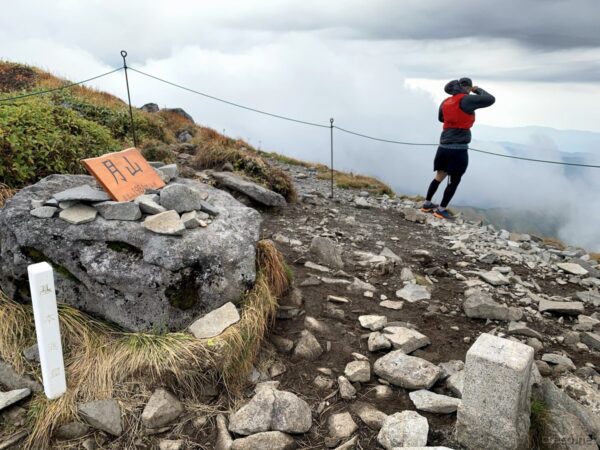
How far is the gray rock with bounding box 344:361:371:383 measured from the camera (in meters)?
4.58

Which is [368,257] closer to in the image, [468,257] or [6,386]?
[468,257]

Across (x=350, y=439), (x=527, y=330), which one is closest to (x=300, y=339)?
(x=350, y=439)

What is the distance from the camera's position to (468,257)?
8.51 meters

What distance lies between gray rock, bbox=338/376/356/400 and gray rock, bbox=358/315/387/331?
103 cm

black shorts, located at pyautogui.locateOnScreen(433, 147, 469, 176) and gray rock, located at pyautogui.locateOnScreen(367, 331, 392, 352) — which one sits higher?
black shorts, located at pyautogui.locateOnScreen(433, 147, 469, 176)

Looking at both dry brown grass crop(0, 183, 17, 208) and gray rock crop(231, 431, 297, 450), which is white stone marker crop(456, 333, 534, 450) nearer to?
gray rock crop(231, 431, 297, 450)

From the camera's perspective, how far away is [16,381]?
430 centimetres

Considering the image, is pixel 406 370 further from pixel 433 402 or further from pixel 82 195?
pixel 82 195

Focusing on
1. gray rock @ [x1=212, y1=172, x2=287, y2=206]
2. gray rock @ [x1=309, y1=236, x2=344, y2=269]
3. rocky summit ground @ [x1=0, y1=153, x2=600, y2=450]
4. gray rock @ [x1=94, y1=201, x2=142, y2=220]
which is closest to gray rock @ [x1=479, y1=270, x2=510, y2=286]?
rocky summit ground @ [x1=0, y1=153, x2=600, y2=450]

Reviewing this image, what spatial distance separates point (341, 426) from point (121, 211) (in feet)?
10.3

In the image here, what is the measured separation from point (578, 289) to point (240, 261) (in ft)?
19.1

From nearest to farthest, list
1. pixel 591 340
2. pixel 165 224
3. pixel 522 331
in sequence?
pixel 165 224 < pixel 591 340 < pixel 522 331

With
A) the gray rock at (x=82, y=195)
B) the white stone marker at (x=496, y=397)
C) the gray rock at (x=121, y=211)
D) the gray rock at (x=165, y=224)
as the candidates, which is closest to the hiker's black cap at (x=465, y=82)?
the gray rock at (x=165, y=224)

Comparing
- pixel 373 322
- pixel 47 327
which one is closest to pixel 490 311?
pixel 373 322
